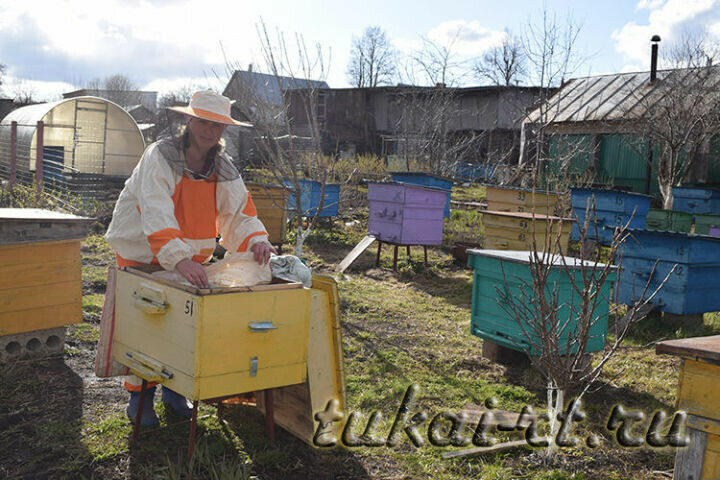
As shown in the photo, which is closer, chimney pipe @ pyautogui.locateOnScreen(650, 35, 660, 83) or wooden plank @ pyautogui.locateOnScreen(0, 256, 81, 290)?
wooden plank @ pyautogui.locateOnScreen(0, 256, 81, 290)

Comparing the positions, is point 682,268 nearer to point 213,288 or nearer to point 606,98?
point 213,288

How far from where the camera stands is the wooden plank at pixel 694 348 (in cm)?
205

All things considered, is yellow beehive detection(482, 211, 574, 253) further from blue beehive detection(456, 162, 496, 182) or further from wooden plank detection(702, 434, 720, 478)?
blue beehive detection(456, 162, 496, 182)

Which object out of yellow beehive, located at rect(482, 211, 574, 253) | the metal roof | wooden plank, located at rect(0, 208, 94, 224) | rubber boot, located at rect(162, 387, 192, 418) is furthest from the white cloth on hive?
the metal roof

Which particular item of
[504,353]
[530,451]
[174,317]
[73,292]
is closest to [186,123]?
[174,317]

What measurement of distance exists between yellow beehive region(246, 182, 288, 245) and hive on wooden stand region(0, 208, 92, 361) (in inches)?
174

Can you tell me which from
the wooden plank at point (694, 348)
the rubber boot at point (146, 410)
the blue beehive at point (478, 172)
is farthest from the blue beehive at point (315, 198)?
the wooden plank at point (694, 348)

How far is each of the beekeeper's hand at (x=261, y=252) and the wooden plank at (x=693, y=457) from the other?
194 centimetres

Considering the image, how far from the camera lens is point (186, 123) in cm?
310

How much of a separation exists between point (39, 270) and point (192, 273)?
2.03 meters

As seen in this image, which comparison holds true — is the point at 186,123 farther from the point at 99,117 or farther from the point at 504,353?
the point at 99,117

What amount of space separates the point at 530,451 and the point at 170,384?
6.13 feet

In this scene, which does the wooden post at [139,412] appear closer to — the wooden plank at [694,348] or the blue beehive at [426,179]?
the wooden plank at [694,348]

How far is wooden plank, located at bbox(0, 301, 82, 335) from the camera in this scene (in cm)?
398
